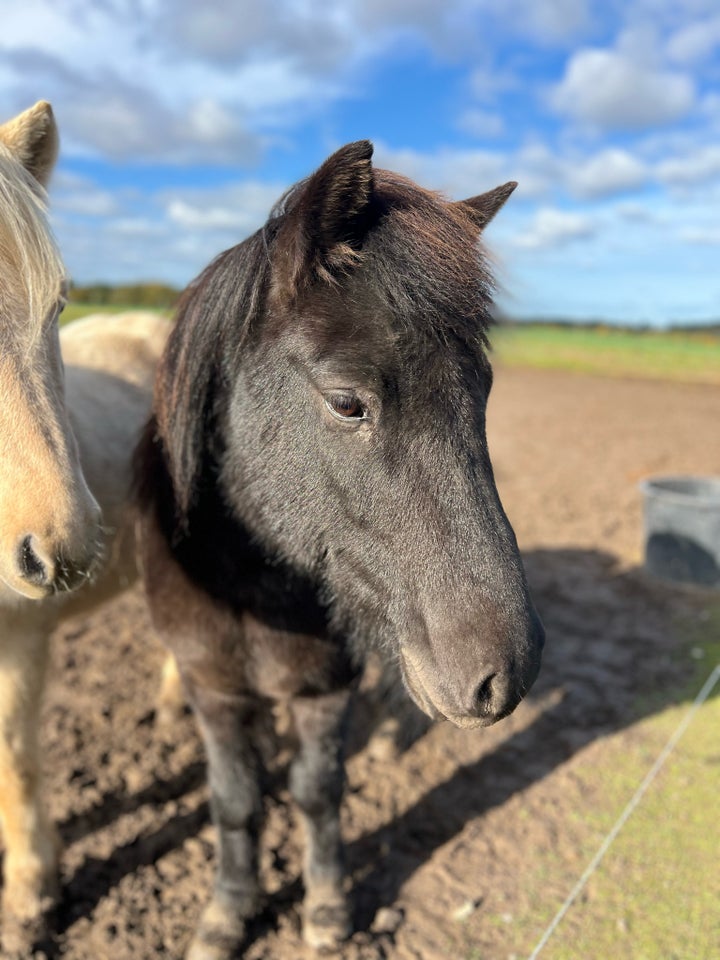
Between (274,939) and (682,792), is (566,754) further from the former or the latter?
(274,939)

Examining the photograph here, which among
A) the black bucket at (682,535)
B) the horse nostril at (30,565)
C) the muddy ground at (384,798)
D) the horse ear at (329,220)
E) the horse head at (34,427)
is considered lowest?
the muddy ground at (384,798)

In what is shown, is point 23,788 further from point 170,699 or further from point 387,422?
point 387,422

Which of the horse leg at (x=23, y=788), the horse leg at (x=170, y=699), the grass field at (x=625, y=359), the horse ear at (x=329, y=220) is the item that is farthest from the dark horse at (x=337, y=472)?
the grass field at (x=625, y=359)

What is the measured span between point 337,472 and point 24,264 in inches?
41.1

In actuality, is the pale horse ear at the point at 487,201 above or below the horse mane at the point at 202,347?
above

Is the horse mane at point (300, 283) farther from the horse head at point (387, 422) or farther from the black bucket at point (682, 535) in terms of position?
the black bucket at point (682, 535)

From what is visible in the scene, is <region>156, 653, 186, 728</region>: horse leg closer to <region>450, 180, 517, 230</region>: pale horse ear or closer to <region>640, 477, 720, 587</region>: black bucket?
<region>450, 180, 517, 230</region>: pale horse ear

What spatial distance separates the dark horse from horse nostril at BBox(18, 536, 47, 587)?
663 mm

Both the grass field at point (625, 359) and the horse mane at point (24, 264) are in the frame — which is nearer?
the horse mane at point (24, 264)

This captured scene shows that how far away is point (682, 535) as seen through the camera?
5.89m

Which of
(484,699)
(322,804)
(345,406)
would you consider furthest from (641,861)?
(345,406)

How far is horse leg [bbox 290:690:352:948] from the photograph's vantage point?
268 centimetres

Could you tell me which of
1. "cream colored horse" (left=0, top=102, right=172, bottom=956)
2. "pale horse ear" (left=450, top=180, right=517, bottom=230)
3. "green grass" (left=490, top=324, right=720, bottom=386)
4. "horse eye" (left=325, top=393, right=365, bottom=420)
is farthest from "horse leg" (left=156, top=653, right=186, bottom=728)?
"green grass" (left=490, top=324, right=720, bottom=386)

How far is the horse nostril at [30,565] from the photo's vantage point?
171cm
